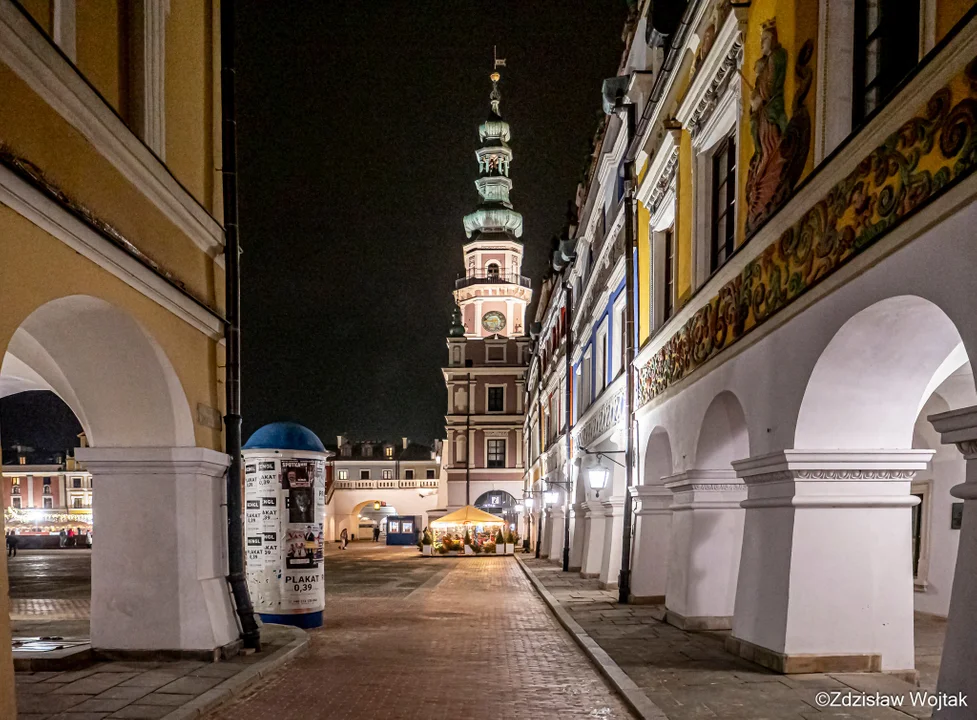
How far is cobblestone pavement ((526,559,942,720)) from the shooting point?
317 inches

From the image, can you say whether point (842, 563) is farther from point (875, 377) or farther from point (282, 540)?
point (282, 540)

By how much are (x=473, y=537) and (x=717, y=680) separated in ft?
114

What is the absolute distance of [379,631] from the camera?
581 inches

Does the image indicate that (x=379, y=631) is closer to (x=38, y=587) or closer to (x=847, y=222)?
(x=847, y=222)

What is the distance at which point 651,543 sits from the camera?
56.4ft

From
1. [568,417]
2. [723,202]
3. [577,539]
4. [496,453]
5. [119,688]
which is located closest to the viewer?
[119,688]

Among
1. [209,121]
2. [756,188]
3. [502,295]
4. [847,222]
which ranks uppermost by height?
[502,295]

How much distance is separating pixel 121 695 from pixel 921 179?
304 inches

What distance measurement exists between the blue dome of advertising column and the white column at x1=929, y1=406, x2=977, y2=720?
1025 centimetres

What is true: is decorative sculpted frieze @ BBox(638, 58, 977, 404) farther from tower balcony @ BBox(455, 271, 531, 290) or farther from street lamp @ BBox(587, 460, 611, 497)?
tower balcony @ BBox(455, 271, 531, 290)

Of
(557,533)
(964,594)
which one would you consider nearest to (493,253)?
(557,533)

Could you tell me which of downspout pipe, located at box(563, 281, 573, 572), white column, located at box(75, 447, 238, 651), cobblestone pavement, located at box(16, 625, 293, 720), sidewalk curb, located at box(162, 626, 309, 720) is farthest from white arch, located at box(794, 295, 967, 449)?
downspout pipe, located at box(563, 281, 573, 572)

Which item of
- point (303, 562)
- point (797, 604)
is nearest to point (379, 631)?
point (303, 562)

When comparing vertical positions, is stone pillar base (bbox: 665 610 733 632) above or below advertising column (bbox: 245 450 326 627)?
below
